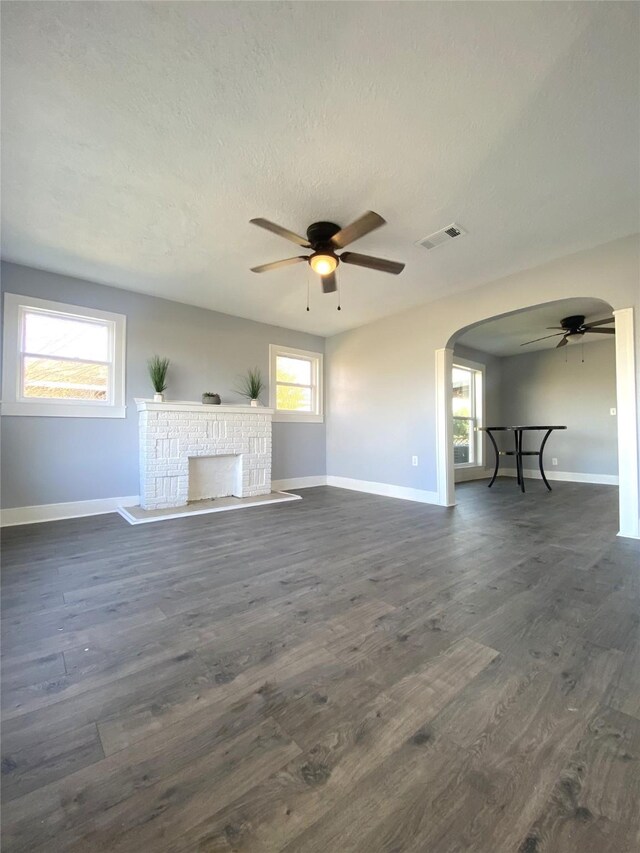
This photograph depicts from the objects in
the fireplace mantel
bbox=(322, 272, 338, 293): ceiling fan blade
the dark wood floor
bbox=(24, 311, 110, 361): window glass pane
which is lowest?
the dark wood floor

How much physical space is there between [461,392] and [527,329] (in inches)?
61.0

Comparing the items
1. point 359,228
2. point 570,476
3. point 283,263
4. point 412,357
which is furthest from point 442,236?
point 570,476

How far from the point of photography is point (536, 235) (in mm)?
2811

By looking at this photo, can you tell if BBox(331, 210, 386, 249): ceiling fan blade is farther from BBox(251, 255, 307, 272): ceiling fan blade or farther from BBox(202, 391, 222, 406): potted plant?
BBox(202, 391, 222, 406): potted plant

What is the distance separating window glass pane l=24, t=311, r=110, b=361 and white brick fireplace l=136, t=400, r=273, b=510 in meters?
0.77

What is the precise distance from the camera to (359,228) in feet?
7.48

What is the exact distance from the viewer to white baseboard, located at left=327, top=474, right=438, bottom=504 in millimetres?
4312

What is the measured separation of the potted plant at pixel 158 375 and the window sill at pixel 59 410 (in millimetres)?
413

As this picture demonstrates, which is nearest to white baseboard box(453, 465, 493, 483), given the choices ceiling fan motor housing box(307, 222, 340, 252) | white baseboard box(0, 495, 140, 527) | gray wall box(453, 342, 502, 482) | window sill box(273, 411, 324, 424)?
gray wall box(453, 342, 502, 482)

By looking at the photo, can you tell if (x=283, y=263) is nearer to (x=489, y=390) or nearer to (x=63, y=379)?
(x=63, y=379)

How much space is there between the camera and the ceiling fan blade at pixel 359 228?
6.98 ft

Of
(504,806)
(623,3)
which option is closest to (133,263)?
(623,3)

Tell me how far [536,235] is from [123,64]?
2.99 m

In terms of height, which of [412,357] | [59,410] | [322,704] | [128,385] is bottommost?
[322,704]
